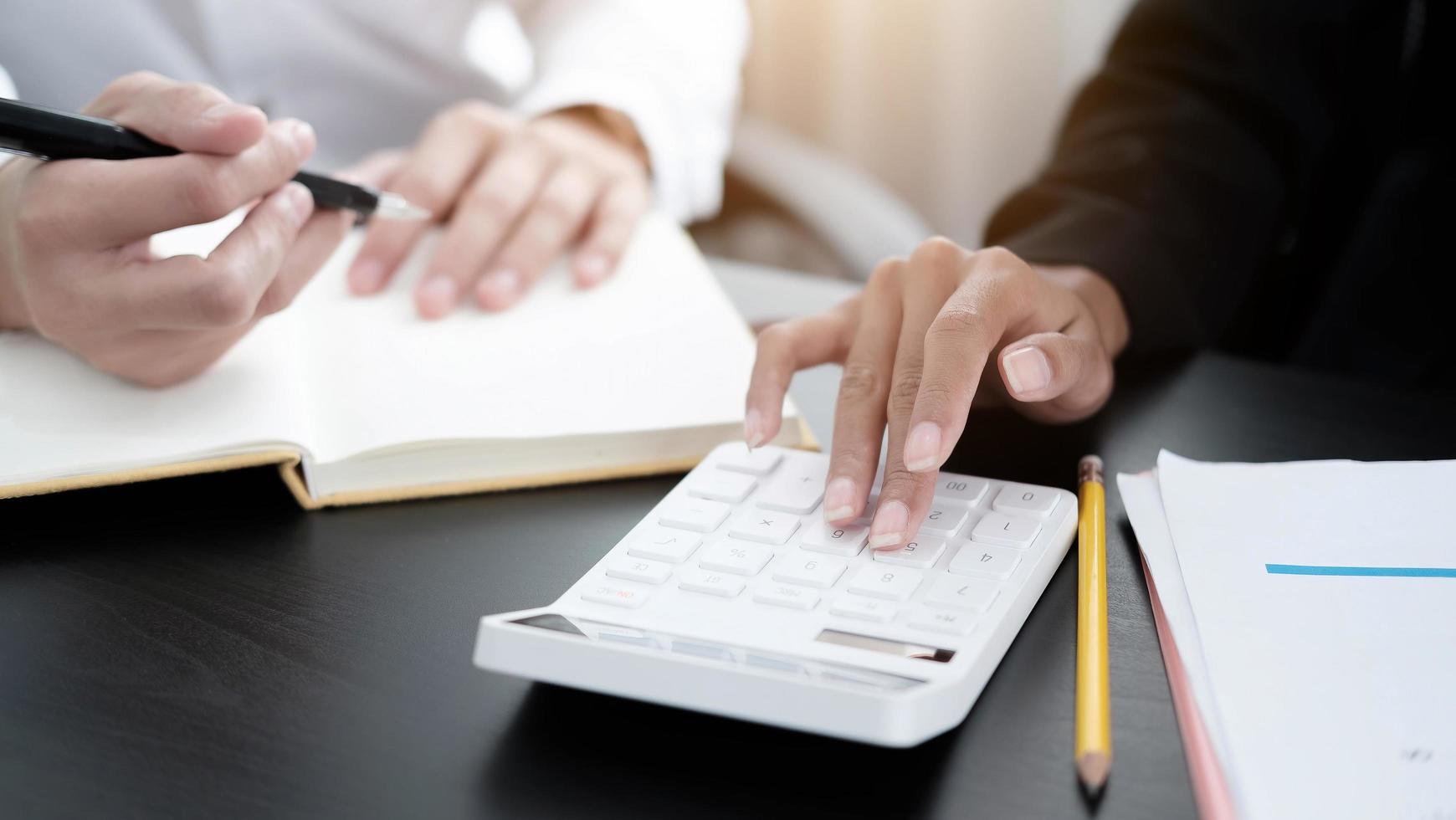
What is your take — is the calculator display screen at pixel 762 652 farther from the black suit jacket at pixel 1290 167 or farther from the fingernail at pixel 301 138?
the black suit jacket at pixel 1290 167

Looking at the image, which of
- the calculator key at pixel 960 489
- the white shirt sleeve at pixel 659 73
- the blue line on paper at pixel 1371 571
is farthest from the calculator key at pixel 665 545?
the white shirt sleeve at pixel 659 73

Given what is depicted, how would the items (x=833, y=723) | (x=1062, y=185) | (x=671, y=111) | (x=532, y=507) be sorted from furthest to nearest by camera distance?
(x=671, y=111) → (x=1062, y=185) → (x=532, y=507) → (x=833, y=723)

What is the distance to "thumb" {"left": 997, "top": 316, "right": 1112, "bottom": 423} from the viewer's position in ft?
1.59

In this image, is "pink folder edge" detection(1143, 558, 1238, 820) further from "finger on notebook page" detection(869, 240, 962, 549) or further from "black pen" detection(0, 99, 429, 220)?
"black pen" detection(0, 99, 429, 220)

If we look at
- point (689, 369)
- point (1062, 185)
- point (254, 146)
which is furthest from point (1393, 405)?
point (254, 146)

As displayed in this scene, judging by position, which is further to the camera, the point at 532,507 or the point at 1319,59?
the point at 1319,59

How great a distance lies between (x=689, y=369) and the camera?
601 mm

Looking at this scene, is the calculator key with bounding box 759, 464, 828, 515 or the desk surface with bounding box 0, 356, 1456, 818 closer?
the desk surface with bounding box 0, 356, 1456, 818

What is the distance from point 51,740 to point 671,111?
83cm

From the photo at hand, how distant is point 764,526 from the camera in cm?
43

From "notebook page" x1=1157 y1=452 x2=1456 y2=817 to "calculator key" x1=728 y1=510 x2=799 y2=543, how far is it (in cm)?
15

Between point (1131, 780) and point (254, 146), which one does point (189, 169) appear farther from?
point (1131, 780)

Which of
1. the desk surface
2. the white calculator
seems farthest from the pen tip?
the white calculator

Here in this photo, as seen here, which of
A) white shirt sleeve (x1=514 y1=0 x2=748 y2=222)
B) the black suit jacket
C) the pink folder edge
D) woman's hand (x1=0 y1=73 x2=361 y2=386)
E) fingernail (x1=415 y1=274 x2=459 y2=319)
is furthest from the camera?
white shirt sleeve (x1=514 y1=0 x2=748 y2=222)
